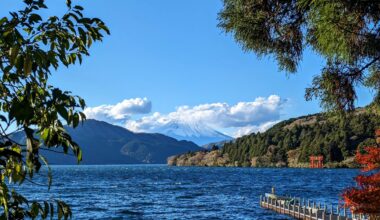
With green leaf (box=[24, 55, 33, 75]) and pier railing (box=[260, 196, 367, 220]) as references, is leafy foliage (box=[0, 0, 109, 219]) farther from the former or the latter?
pier railing (box=[260, 196, 367, 220])

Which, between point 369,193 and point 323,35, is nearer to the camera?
point 323,35

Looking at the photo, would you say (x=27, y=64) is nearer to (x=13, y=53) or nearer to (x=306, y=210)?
(x=13, y=53)

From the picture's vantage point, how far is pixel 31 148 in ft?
11.5

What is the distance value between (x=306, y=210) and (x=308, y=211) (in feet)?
3.62

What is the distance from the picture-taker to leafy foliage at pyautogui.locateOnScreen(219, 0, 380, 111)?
8.22 m

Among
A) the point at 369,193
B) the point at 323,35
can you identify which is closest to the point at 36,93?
the point at 323,35

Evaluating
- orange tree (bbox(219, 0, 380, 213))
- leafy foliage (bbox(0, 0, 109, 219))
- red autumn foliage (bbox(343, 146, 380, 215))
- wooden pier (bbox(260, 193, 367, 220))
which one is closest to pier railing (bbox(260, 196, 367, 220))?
wooden pier (bbox(260, 193, 367, 220))

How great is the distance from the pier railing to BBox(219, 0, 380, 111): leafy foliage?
107 feet

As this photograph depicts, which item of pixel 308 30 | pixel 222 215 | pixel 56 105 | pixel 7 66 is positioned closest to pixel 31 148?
pixel 56 105

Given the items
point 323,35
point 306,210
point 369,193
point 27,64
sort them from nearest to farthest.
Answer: point 27,64, point 323,35, point 369,193, point 306,210

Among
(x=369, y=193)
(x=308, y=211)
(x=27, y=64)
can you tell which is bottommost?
(x=308, y=211)

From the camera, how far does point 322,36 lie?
26.9ft

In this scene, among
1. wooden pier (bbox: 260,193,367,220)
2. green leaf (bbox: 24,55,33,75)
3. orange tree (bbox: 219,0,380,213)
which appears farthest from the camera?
wooden pier (bbox: 260,193,367,220)

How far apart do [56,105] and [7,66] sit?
770 mm
